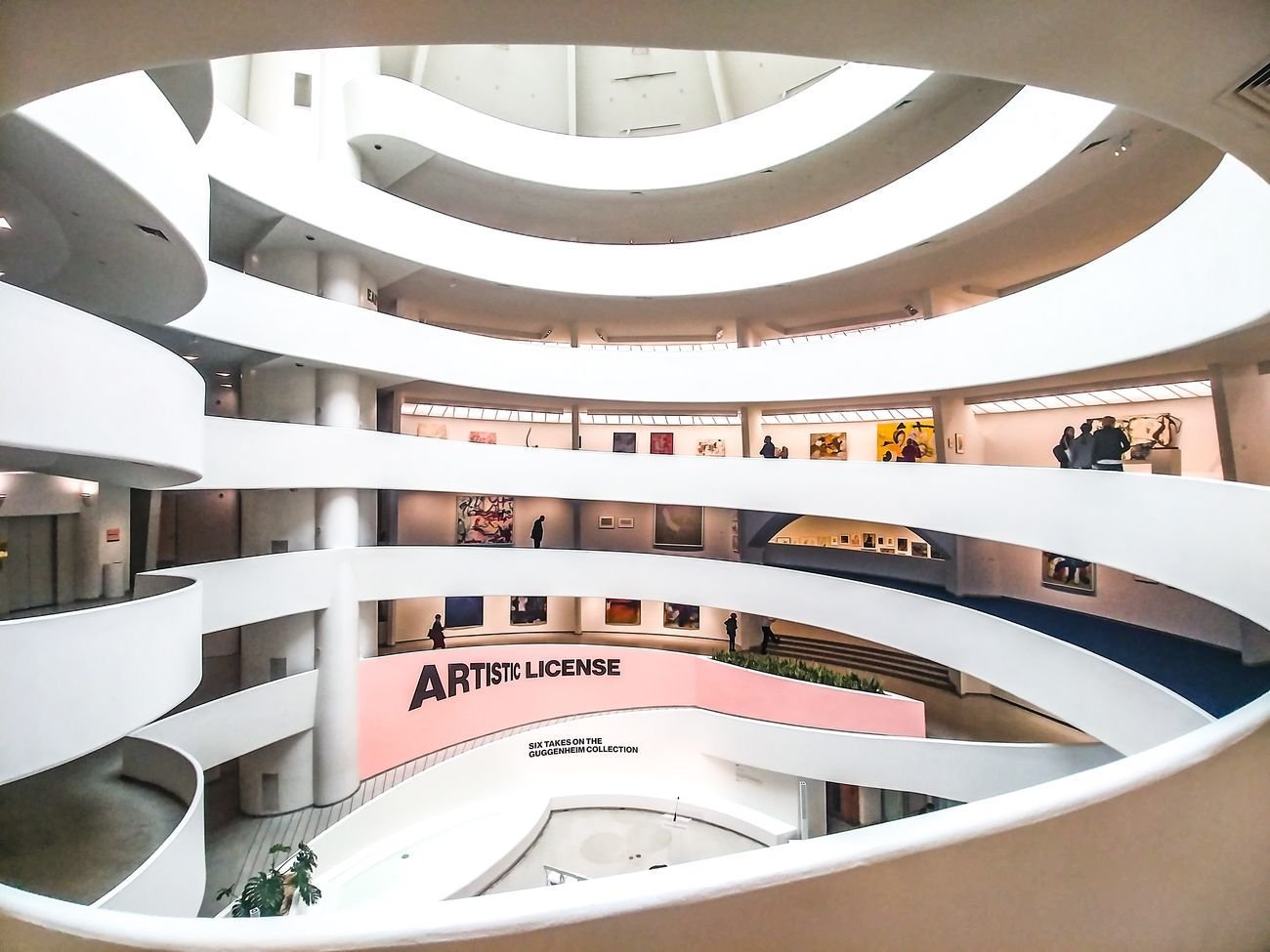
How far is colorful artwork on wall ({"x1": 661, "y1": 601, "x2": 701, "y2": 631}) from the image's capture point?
75.5 ft

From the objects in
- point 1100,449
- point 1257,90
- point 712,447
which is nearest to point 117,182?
point 1257,90

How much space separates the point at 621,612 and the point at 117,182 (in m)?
19.1

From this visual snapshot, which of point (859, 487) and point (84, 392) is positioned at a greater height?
point (84, 392)

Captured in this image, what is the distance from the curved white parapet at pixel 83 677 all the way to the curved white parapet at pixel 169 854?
129 centimetres

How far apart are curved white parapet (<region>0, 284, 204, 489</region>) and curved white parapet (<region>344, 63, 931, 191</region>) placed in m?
10.8

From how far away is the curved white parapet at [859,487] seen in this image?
7.11 m

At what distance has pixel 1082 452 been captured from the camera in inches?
407

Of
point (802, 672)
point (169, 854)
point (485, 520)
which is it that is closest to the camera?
point (169, 854)

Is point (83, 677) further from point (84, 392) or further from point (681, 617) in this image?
point (681, 617)

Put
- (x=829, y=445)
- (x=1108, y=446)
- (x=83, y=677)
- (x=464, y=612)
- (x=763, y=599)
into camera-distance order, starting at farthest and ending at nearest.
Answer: (x=464, y=612) → (x=829, y=445) → (x=763, y=599) → (x=1108, y=446) → (x=83, y=677)

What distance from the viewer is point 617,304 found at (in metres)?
20.2

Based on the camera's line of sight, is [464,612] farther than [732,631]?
Yes

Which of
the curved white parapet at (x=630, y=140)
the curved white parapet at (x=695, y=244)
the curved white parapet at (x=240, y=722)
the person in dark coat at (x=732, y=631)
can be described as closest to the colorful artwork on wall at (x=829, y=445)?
the person in dark coat at (x=732, y=631)

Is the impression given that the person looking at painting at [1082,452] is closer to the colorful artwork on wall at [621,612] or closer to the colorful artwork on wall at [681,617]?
the colorful artwork on wall at [681,617]
